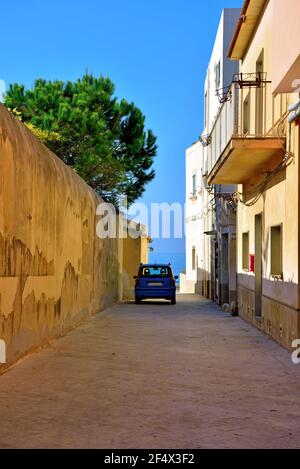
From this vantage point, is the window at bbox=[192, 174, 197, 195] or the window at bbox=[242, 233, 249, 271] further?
the window at bbox=[192, 174, 197, 195]

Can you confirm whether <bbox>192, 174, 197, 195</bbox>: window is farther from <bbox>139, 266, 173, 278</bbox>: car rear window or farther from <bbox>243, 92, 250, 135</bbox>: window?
<bbox>243, 92, 250, 135</bbox>: window

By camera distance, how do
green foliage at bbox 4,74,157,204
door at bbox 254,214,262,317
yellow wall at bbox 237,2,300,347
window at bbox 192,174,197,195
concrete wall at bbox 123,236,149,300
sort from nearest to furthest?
yellow wall at bbox 237,2,300,347, door at bbox 254,214,262,317, green foliage at bbox 4,74,157,204, concrete wall at bbox 123,236,149,300, window at bbox 192,174,197,195

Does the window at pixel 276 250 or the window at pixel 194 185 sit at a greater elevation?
the window at pixel 194 185

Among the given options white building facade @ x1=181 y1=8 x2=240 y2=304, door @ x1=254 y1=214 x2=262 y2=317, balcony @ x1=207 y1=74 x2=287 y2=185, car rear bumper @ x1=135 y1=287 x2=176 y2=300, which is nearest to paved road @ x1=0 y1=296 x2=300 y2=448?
door @ x1=254 y1=214 x2=262 y2=317

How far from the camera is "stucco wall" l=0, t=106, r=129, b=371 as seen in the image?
7887mm

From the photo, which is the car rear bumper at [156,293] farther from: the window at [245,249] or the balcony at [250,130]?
the balcony at [250,130]

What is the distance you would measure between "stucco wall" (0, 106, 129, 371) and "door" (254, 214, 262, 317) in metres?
4.18

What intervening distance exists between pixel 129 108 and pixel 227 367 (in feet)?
75.2

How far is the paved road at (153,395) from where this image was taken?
500 centimetres

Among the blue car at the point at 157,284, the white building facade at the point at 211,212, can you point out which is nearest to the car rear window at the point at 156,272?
the blue car at the point at 157,284

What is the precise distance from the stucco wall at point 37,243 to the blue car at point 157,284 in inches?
290

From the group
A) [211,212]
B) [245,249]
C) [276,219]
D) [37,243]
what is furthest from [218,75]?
[37,243]

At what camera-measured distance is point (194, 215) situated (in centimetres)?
3309

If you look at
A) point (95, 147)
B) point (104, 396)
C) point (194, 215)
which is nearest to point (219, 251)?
point (95, 147)
